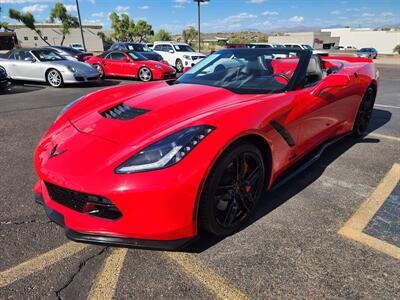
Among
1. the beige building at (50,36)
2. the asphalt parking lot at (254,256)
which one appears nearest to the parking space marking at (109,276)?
the asphalt parking lot at (254,256)

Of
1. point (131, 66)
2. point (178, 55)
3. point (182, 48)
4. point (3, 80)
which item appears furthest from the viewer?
point (182, 48)

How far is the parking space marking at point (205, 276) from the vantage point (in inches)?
69.0

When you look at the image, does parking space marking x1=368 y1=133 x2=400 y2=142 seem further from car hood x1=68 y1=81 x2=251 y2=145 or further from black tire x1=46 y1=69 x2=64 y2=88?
black tire x1=46 y1=69 x2=64 y2=88

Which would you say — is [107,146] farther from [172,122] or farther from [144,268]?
[144,268]

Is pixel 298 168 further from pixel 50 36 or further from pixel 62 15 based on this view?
pixel 50 36

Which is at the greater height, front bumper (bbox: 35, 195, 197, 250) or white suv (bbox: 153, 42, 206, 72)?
white suv (bbox: 153, 42, 206, 72)

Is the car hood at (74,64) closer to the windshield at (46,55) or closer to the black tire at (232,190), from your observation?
the windshield at (46,55)

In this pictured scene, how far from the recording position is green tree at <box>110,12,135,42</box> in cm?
6672

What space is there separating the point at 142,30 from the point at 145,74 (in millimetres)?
63744

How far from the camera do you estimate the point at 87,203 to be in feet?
6.13

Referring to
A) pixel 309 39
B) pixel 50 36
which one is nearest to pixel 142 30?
pixel 50 36

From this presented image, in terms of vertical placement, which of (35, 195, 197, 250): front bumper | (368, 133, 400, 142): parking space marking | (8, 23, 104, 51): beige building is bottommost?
(368, 133, 400, 142): parking space marking

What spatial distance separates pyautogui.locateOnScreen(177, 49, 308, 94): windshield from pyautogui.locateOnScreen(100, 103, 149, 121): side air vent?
88 cm

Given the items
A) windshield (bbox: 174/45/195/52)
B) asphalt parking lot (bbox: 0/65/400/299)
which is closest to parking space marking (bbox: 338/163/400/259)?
asphalt parking lot (bbox: 0/65/400/299)
